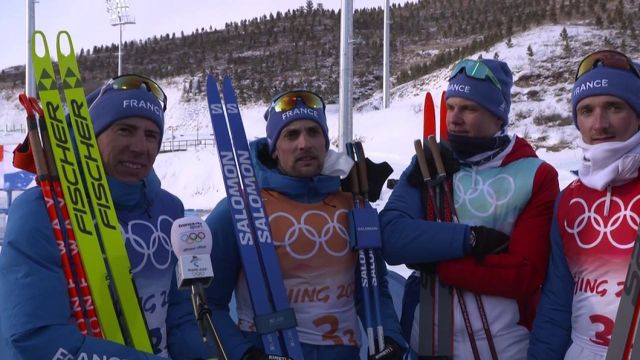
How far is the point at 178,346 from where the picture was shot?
231 cm

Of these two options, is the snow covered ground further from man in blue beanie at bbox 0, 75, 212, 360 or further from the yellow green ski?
the yellow green ski

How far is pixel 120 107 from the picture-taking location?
2254mm

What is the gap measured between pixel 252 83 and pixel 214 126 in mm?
39396

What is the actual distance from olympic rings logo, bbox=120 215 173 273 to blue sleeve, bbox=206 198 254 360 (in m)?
0.26

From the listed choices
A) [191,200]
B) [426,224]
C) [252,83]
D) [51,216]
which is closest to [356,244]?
[426,224]

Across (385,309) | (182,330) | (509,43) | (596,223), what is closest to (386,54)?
(509,43)

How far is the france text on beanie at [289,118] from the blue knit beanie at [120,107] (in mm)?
537

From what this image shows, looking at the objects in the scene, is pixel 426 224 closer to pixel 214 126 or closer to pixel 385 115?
pixel 214 126

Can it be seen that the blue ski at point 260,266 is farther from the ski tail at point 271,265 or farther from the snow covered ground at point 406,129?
the snow covered ground at point 406,129

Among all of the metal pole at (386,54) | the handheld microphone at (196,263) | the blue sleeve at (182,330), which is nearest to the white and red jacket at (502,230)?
the blue sleeve at (182,330)

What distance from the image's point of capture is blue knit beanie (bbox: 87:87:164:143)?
2254mm

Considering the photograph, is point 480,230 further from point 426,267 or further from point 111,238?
point 111,238

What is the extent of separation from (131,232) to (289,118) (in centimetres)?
84

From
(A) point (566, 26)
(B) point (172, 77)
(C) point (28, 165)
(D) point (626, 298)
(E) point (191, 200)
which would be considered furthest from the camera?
(B) point (172, 77)
